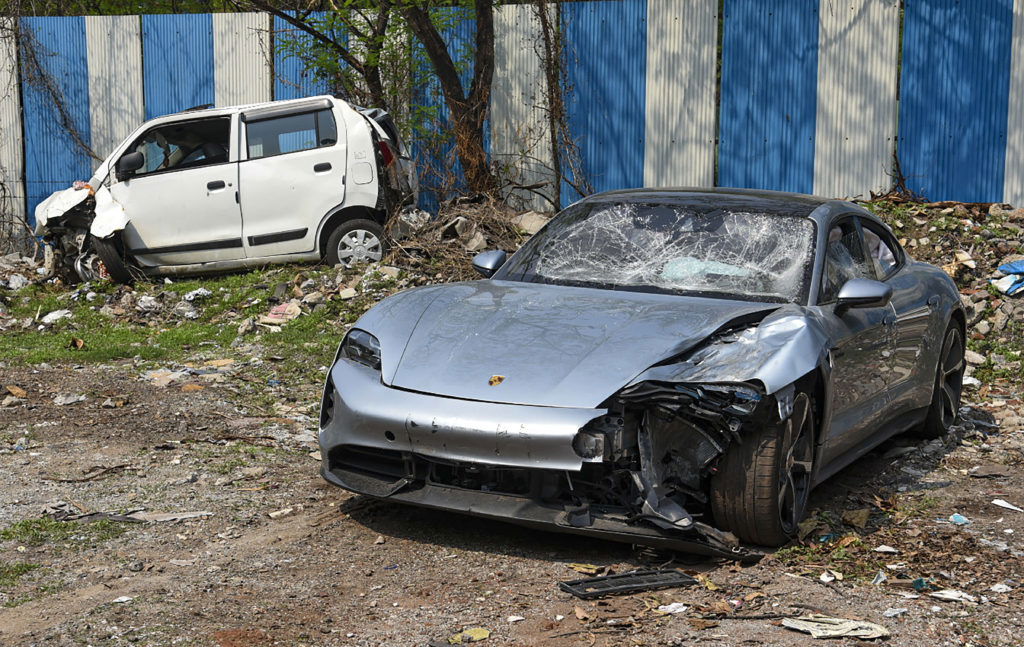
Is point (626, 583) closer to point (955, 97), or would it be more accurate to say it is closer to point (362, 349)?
point (362, 349)

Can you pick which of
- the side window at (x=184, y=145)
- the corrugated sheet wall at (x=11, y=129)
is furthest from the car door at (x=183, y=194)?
the corrugated sheet wall at (x=11, y=129)

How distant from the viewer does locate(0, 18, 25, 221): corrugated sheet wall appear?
52.2 ft

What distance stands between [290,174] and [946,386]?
724 cm

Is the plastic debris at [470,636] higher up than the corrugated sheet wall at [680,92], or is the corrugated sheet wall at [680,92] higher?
the corrugated sheet wall at [680,92]

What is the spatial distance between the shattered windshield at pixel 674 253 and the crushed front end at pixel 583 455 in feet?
3.38

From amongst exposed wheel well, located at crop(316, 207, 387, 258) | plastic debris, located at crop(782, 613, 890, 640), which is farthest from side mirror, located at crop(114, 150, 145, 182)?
plastic debris, located at crop(782, 613, 890, 640)

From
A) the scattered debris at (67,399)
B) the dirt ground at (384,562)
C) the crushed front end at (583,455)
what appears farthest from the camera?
the scattered debris at (67,399)

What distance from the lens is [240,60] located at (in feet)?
50.9

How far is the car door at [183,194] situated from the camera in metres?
12.4

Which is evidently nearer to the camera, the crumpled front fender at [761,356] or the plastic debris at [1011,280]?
the crumpled front fender at [761,356]

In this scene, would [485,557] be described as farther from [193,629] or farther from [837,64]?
[837,64]

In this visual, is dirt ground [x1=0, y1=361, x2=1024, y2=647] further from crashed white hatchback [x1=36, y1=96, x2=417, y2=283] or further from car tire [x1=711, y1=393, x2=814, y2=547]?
crashed white hatchback [x1=36, y1=96, x2=417, y2=283]

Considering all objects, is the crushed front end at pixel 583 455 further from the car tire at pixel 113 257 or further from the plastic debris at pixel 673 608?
the car tire at pixel 113 257

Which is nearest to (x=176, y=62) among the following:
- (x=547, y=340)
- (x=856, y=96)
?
(x=856, y=96)
